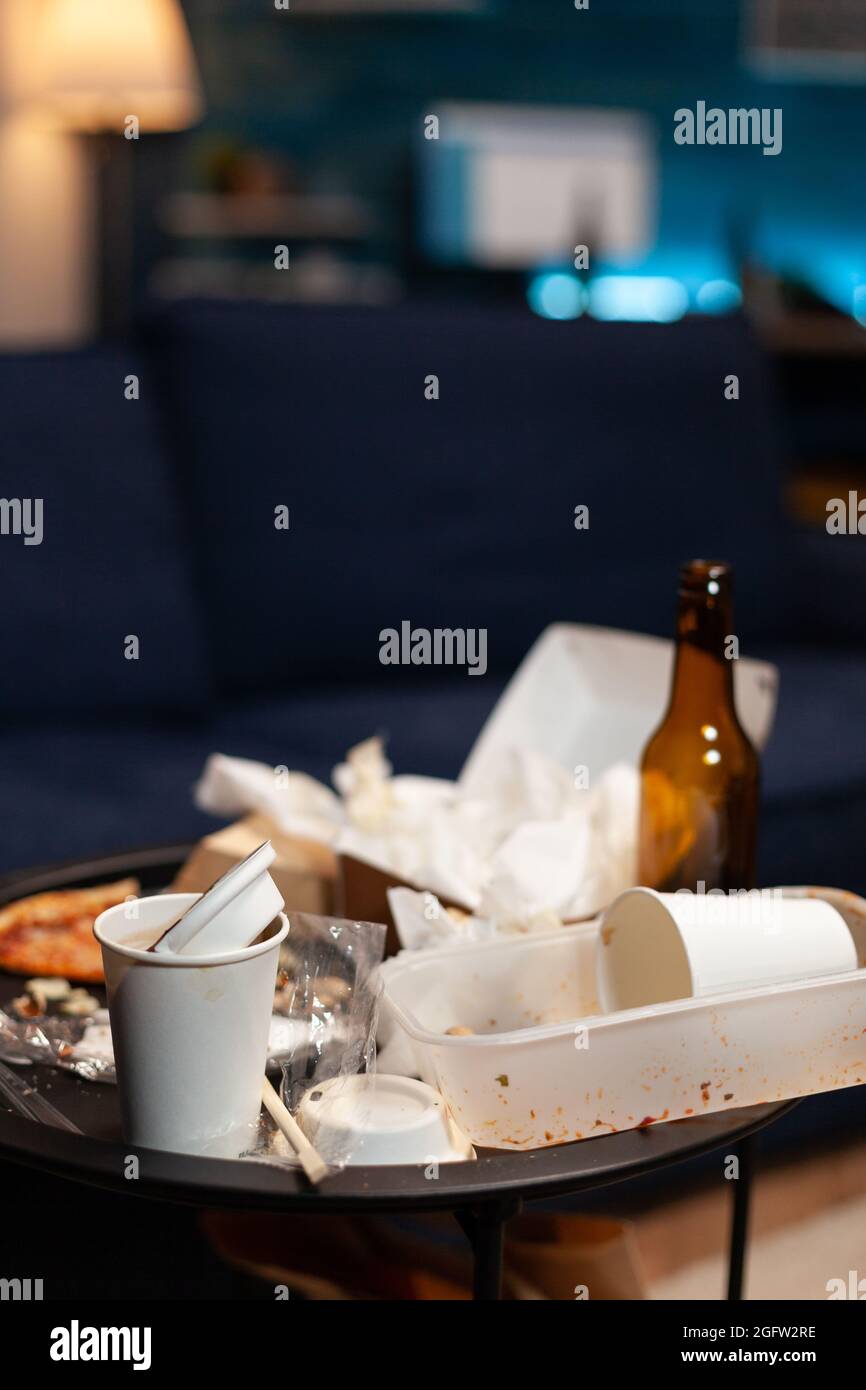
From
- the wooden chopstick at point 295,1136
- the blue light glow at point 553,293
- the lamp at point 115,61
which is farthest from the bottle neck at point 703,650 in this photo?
the blue light glow at point 553,293

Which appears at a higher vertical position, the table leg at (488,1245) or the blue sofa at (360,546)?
the blue sofa at (360,546)

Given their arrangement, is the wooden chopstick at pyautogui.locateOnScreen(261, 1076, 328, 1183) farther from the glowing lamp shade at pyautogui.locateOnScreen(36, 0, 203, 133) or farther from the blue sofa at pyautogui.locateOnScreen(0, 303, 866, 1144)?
the glowing lamp shade at pyautogui.locateOnScreen(36, 0, 203, 133)

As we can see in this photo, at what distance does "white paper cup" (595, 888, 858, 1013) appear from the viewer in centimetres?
81

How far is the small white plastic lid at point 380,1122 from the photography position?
28.4 inches

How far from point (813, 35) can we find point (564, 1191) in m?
5.93

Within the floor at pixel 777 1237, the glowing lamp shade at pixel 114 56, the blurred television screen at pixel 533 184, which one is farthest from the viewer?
the blurred television screen at pixel 533 184

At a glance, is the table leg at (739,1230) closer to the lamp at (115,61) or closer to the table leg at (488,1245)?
the table leg at (488,1245)

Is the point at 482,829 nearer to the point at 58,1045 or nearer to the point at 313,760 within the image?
the point at 58,1045

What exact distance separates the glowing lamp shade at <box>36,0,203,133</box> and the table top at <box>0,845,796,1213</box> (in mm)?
3154

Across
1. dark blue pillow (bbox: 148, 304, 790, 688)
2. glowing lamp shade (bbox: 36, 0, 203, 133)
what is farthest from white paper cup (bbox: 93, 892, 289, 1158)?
glowing lamp shade (bbox: 36, 0, 203, 133)

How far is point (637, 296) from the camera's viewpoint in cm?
591

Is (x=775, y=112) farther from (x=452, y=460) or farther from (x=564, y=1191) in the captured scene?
(x=564, y=1191)

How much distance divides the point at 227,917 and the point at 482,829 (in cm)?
34

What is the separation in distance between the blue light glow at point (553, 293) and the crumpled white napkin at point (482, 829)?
16.4 ft
